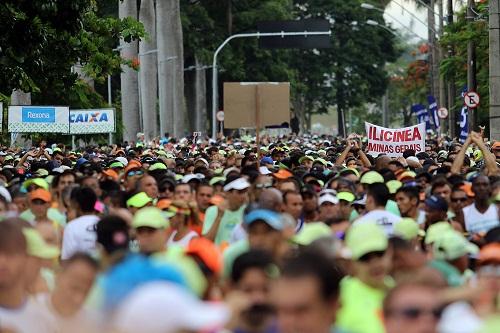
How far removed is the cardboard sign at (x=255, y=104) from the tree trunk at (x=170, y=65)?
36.4 metres

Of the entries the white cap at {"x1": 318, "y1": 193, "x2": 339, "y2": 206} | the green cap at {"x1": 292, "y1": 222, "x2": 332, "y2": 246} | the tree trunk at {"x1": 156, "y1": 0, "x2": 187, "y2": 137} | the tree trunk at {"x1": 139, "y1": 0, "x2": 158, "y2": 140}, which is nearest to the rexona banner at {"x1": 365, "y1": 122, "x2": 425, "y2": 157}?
the white cap at {"x1": 318, "y1": 193, "x2": 339, "y2": 206}

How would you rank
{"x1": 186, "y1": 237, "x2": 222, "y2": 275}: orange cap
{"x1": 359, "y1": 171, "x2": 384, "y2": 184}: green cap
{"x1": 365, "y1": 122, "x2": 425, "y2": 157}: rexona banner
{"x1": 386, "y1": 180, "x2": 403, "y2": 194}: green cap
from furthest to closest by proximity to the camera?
1. {"x1": 365, "y1": 122, "x2": 425, "y2": 157}: rexona banner
2. {"x1": 359, "y1": 171, "x2": 384, "y2": 184}: green cap
3. {"x1": 386, "y1": 180, "x2": 403, "y2": 194}: green cap
4. {"x1": 186, "y1": 237, "x2": 222, "y2": 275}: orange cap

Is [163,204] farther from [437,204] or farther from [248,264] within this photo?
[248,264]

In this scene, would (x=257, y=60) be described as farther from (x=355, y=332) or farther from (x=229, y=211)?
(x=355, y=332)

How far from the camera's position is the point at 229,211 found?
1300 cm

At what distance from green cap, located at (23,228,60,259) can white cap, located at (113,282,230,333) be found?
11.3 feet

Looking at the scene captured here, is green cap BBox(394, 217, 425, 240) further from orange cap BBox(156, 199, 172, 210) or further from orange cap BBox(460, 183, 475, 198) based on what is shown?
orange cap BBox(460, 183, 475, 198)

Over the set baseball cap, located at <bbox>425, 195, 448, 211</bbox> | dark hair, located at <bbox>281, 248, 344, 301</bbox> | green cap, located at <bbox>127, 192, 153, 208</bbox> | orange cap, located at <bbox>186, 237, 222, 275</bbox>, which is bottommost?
baseball cap, located at <bbox>425, 195, 448, 211</bbox>

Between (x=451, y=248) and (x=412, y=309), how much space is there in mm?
3497

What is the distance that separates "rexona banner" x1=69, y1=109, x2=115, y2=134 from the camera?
38781mm

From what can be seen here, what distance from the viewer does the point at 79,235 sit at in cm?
1154

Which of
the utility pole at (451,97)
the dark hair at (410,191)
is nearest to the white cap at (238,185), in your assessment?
the dark hair at (410,191)

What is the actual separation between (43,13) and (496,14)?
44.6ft

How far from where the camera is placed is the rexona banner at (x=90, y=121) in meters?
38.8
